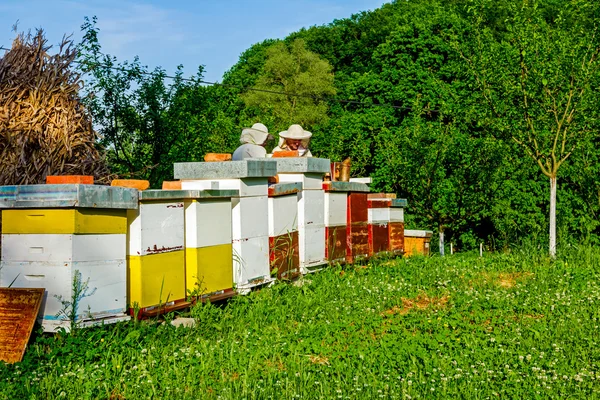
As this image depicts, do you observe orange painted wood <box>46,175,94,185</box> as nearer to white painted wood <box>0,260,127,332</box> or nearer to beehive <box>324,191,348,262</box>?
white painted wood <box>0,260,127,332</box>

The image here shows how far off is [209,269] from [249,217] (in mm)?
905

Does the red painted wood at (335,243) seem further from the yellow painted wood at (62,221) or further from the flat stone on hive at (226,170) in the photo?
the yellow painted wood at (62,221)

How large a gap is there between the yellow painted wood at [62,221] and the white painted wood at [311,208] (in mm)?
3436

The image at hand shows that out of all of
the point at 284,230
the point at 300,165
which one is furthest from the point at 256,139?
the point at 284,230

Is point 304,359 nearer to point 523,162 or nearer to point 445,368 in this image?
point 445,368

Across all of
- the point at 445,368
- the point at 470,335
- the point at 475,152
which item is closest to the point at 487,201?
the point at 475,152

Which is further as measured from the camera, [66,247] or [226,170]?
[226,170]

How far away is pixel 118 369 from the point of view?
488cm

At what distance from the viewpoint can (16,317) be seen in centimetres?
524

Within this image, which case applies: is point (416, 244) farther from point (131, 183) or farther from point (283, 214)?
point (131, 183)

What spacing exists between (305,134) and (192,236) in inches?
158

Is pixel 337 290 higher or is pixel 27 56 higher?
pixel 27 56

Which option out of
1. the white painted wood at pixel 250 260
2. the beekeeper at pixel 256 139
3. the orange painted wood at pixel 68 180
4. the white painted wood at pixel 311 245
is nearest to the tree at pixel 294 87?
the beekeeper at pixel 256 139

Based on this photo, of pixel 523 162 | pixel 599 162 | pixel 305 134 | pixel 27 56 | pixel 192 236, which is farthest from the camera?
pixel 599 162
